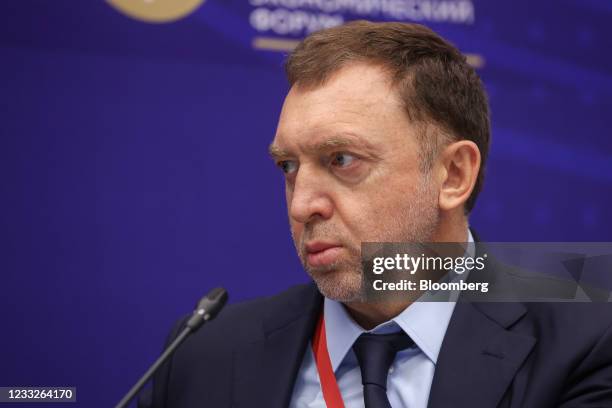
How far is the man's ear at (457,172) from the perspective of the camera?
165 cm

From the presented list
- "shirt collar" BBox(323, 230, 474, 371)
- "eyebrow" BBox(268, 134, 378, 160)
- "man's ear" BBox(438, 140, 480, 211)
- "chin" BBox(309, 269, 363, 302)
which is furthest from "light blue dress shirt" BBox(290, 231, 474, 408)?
"eyebrow" BBox(268, 134, 378, 160)

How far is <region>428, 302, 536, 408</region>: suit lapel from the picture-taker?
1441 millimetres

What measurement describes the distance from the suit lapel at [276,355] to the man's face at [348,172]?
7.3 inches

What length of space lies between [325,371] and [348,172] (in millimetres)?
408

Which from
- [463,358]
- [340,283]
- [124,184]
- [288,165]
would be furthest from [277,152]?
[124,184]

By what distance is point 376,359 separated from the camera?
1.53 m

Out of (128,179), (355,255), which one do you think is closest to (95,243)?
(128,179)

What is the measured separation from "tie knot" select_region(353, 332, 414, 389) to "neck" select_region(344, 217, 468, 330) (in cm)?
8

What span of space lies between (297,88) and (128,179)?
2.88ft

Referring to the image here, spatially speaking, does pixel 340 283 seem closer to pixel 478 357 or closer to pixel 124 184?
pixel 478 357

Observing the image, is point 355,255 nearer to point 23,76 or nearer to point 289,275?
point 289,275

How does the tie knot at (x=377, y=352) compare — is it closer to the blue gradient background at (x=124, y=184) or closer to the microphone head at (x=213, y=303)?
the microphone head at (x=213, y=303)

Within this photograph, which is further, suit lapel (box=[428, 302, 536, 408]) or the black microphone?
suit lapel (box=[428, 302, 536, 408])

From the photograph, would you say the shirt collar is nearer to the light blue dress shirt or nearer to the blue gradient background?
the light blue dress shirt
